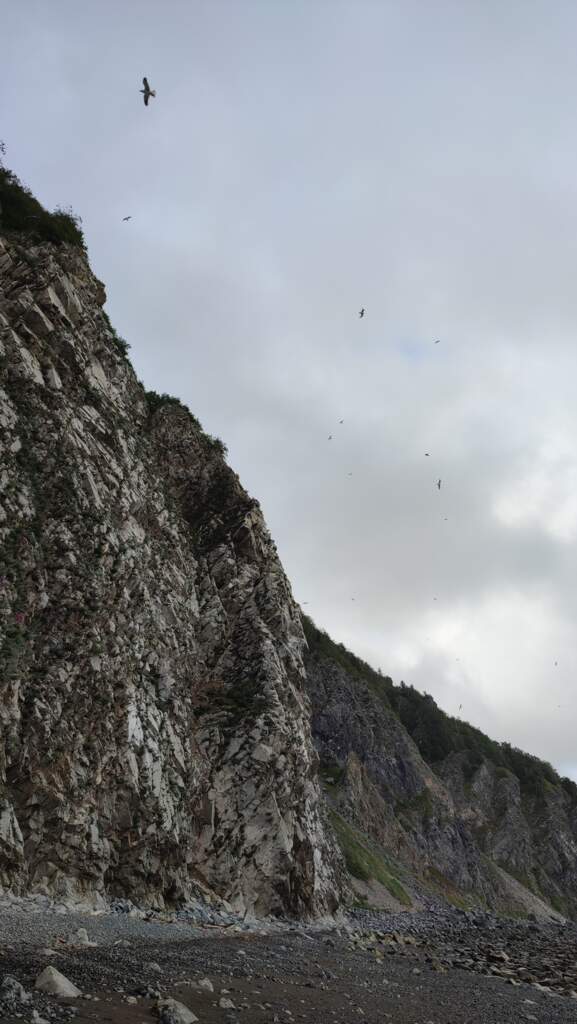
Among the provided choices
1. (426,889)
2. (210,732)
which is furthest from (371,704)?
(210,732)

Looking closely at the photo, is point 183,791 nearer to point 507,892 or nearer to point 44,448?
point 44,448

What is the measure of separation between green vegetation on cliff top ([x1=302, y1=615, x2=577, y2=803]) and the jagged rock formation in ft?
1.41

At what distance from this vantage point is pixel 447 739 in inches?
5344

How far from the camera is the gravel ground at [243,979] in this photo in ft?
33.2

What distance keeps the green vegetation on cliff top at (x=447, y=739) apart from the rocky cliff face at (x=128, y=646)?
78996 mm

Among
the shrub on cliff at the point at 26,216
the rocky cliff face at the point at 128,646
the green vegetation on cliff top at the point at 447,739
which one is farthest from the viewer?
the green vegetation on cliff top at the point at 447,739

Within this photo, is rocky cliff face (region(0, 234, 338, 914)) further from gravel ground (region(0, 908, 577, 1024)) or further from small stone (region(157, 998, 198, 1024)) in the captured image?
small stone (region(157, 998, 198, 1024))

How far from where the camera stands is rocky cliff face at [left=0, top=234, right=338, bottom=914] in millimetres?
21234

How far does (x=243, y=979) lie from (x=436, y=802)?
101286 mm

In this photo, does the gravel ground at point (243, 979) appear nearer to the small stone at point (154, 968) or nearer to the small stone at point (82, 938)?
the small stone at point (154, 968)

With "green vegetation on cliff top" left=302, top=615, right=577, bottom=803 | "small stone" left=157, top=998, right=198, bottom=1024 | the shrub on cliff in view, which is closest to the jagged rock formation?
"green vegetation on cliff top" left=302, top=615, right=577, bottom=803

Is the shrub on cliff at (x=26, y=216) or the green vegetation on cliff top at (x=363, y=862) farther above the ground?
the shrub on cliff at (x=26, y=216)

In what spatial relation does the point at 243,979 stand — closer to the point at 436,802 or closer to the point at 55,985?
the point at 55,985

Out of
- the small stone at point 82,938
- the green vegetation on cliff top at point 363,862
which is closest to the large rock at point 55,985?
the small stone at point 82,938
